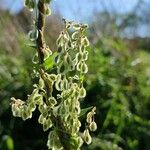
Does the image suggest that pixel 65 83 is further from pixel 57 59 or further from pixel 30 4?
pixel 30 4

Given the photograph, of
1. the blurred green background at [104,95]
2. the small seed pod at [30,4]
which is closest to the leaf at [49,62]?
the small seed pod at [30,4]

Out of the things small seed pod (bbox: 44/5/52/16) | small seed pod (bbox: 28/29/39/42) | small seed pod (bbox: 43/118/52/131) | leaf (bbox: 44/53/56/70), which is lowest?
small seed pod (bbox: 43/118/52/131)

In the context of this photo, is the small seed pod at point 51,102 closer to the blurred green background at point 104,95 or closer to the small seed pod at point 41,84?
the small seed pod at point 41,84

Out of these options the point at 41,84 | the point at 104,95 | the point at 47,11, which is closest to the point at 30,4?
the point at 47,11

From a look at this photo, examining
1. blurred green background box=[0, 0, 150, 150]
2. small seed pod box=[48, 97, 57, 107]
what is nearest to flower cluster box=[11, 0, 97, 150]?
small seed pod box=[48, 97, 57, 107]

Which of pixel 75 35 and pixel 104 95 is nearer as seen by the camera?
pixel 75 35

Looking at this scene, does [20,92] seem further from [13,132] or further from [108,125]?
[108,125]

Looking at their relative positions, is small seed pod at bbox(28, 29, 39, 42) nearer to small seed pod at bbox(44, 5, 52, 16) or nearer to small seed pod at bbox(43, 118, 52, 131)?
small seed pod at bbox(44, 5, 52, 16)

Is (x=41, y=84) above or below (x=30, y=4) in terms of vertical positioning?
below

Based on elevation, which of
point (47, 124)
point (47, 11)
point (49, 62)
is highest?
point (47, 11)

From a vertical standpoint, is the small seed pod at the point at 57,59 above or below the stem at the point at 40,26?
below

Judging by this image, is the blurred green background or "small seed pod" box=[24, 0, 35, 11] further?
the blurred green background

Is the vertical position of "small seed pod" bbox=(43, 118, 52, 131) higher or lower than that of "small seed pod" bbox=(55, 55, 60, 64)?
lower
